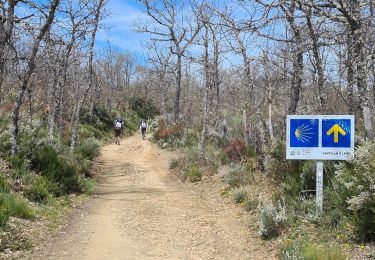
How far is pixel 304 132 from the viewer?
7.57 metres

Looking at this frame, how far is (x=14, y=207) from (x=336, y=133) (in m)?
5.70

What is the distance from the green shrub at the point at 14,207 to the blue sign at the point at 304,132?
16.0 ft

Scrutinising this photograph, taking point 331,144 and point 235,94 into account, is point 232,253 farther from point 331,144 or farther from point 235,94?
point 235,94

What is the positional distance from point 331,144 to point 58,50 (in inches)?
513

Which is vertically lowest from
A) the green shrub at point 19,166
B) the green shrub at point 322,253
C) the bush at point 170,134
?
the green shrub at point 322,253

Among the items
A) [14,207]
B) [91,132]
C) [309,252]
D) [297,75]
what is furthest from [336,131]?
[91,132]

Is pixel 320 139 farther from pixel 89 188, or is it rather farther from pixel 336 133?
pixel 89 188

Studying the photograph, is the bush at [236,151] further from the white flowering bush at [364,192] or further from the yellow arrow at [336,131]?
the white flowering bush at [364,192]

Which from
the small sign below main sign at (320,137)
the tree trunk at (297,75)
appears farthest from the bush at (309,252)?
the tree trunk at (297,75)

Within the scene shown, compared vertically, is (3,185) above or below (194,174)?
above

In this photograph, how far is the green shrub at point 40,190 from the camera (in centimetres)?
916

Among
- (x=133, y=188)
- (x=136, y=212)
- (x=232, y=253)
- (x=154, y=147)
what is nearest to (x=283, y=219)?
(x=232, y=253)

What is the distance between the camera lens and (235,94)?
3102cm

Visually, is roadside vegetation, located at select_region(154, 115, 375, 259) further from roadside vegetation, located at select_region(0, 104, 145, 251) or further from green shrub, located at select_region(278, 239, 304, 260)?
roadside vegetation, located at select_region(0, 104, 145, 251)
